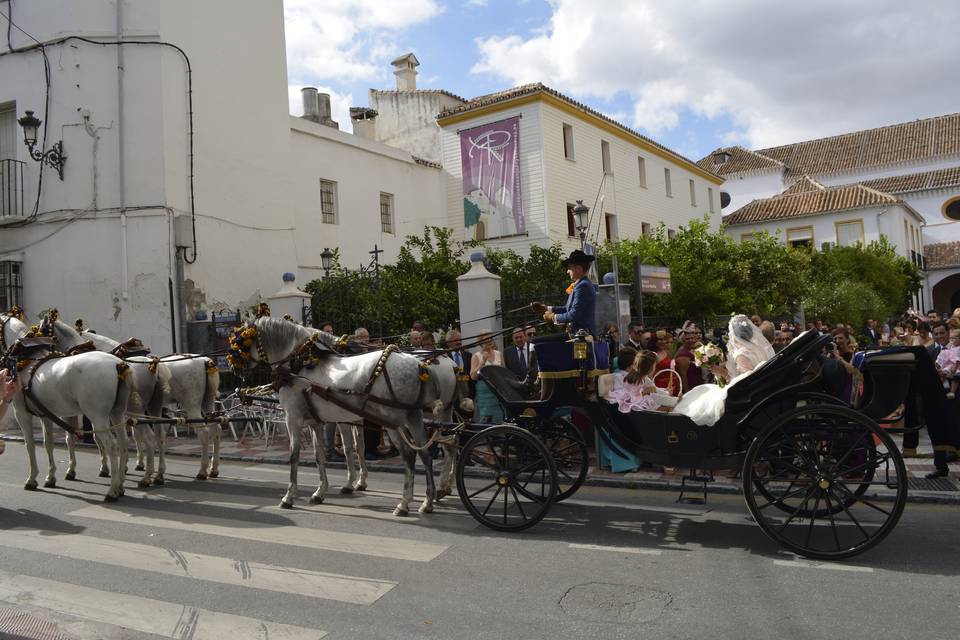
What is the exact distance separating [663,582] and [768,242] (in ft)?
65.9

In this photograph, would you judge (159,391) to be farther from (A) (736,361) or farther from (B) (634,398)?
(A) (736,361)

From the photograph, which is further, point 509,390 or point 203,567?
point 509,390

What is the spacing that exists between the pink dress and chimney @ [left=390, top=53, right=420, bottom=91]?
26.2 m

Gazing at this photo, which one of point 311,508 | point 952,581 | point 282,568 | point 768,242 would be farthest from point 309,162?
point 952,581

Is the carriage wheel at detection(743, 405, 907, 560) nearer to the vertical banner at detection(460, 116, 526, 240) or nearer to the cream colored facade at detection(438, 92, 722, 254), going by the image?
the cream colored facade at detection(438, 92, 722, 254)

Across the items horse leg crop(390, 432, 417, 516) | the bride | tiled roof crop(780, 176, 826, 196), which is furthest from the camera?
tiled roof crop(780, 176, 826, 196)

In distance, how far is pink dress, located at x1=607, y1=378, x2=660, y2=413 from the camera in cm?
639

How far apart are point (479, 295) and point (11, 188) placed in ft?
38.3

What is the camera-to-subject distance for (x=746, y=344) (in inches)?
258

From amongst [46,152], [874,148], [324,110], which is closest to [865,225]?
[874,148]

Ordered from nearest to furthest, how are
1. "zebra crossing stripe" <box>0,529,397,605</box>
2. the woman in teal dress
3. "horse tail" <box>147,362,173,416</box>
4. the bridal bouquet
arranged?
"zebra crossing stripe" <box>0,529,397,605</box> → the bridal bouquet → "horse tail" <box>147,362,173,416</box> → the woman in teal dress

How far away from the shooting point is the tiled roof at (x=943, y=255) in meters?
48.6

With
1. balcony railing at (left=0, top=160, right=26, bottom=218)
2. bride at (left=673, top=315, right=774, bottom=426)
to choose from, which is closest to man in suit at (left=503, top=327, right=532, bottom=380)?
bride at (left=673, top=315, right=774, bottom=426)

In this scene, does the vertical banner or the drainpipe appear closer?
the drainpipe
